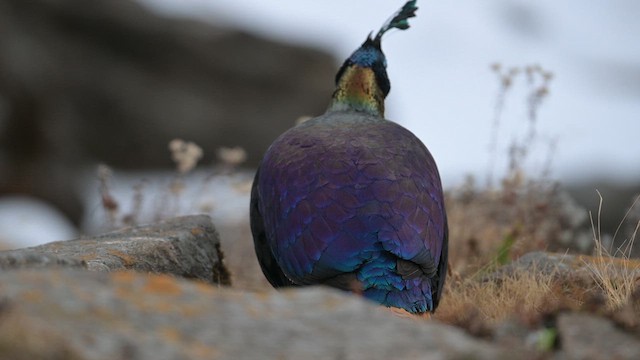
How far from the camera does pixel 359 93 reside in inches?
192

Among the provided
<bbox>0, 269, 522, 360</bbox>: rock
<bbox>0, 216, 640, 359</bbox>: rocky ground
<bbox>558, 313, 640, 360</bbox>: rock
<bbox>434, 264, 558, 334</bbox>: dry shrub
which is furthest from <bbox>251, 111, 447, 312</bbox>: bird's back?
<bbox>0, 269, 522, 360</bbox>: rock

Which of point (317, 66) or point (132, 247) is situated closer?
point (132, 247)

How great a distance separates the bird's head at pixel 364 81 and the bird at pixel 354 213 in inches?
12.6

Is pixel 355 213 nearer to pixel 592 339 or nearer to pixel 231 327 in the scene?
pixel 592 339

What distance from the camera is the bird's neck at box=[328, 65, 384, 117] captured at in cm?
487

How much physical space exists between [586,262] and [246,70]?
1411 cm

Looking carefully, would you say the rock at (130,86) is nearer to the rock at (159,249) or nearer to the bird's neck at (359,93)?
the rock at (159,249)

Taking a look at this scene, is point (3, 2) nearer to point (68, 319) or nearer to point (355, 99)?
point (355, 99)

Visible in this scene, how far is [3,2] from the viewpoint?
16.4 metres

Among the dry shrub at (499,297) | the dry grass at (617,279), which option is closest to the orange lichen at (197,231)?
the dry shrub at (499,297)

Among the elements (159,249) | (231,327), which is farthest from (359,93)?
(231,327)

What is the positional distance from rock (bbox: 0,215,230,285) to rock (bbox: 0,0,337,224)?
35.2 ft

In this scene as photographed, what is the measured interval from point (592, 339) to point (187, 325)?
989mm

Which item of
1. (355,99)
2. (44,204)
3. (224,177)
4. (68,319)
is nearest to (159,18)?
(44,204)
